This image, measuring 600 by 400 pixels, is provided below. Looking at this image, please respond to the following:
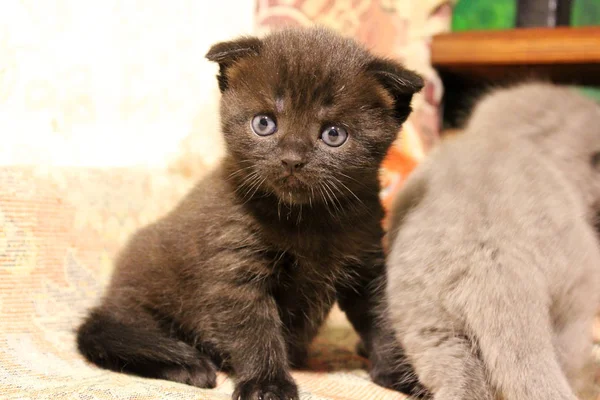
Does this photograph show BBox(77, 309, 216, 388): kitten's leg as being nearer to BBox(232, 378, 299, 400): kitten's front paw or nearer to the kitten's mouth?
A: BBox(232, 378, 299, 400): kitten's front paw

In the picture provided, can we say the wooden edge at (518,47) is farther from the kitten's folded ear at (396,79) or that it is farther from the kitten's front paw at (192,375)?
the kitten's front paw at (192,375)

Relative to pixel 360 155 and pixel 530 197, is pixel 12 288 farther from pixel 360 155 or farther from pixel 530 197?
pixel 530 197

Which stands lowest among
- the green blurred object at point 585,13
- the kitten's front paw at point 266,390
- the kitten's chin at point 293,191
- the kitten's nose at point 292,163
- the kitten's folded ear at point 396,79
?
the kitten's front paw at point 266,390

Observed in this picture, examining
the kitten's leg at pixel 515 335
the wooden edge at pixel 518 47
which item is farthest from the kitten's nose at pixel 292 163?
the wooden edge at pixel 518 47

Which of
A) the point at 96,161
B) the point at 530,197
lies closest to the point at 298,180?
the point at 530,197

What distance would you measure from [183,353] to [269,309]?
187 millimetres

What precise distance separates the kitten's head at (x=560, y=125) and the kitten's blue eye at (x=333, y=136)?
357mm

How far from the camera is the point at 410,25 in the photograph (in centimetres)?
207

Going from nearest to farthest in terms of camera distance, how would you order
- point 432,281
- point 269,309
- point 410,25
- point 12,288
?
point 432,281
point 269,309
point 12,288
point 410,25

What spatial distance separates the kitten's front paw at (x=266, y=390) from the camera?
1.00 metres

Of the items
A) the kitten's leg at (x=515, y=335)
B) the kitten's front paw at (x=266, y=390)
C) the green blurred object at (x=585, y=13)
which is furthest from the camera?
the green blurred object at (x=585, y=13)

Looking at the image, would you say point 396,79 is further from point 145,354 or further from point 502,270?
point 145,354

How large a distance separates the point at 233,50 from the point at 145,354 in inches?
22.9

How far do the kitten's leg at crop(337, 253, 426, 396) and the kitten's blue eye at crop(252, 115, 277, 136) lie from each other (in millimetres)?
348
